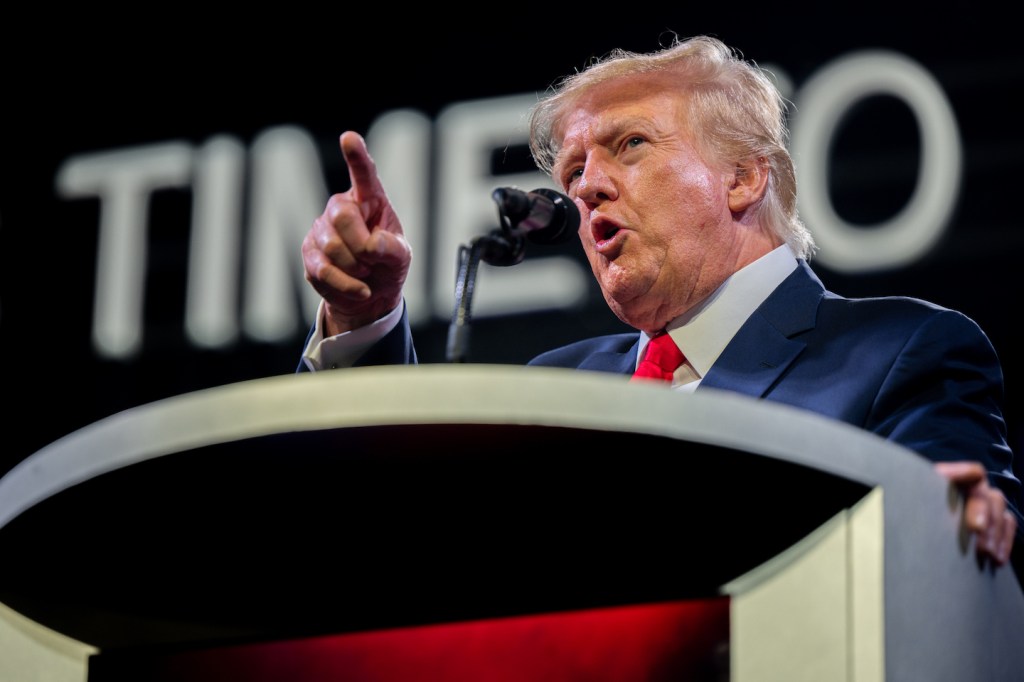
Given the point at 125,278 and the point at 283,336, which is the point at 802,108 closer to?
the point at 283,336

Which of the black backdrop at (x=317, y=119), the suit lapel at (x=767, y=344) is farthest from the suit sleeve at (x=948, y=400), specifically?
the black backdrop at (x=317, y=119)

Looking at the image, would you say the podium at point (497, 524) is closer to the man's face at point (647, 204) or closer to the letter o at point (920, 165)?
the man's face at point (647, 204)

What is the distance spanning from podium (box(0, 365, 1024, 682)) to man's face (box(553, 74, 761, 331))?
1.01m

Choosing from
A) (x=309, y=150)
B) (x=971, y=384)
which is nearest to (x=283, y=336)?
(x=309, y=150)

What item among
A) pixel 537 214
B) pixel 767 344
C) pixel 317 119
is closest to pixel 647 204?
pixel 767 344

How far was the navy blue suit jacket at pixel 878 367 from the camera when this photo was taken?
4.07 feet

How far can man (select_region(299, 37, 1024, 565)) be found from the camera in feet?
4.38

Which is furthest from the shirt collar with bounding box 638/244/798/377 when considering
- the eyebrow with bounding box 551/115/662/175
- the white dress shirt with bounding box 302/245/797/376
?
the eyebrow with bounding box 551/115/662/175

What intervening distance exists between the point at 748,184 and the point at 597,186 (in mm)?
257

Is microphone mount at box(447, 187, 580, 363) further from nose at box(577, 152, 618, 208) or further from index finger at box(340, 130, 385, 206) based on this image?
nose at box(577, 152, 618, 208)

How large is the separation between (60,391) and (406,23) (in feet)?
4.32

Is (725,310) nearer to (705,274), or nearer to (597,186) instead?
(705,274)

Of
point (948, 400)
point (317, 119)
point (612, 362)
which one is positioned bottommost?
point (948, 400)

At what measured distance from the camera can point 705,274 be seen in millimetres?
1872
